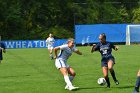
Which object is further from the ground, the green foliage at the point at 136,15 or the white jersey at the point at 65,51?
the white jersey at the point at 65,51

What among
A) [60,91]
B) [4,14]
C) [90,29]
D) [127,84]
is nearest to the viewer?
[60,91]

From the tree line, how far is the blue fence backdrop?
704cm

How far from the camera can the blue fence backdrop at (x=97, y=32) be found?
6262cm

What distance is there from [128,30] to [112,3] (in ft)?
65.9

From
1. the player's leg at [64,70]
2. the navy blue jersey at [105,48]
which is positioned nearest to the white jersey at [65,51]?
the player's leg at [64,70]

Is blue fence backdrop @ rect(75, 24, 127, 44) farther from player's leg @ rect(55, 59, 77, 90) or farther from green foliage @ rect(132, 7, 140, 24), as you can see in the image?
player's leg @ rect(55, 59, 77, 90)

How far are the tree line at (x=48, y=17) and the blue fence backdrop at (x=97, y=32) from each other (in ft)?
23.1

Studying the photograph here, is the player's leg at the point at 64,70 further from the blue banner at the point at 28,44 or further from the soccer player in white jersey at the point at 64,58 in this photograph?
the blue banner at the point at 28,44

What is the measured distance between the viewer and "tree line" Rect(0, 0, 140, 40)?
6894 centimetres

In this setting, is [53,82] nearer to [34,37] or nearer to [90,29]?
[90,29]

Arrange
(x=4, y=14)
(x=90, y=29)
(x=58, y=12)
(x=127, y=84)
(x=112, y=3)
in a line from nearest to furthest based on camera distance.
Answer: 1. (x=127, y=84)
2. (x=90, y=29)
3. (x=4, y=14)
4. (x=58, y=12)
5. (x=112, y=3)

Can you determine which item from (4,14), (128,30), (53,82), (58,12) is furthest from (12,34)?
(53,82)

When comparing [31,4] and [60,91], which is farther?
[31,4]

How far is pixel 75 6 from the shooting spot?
73.9m
